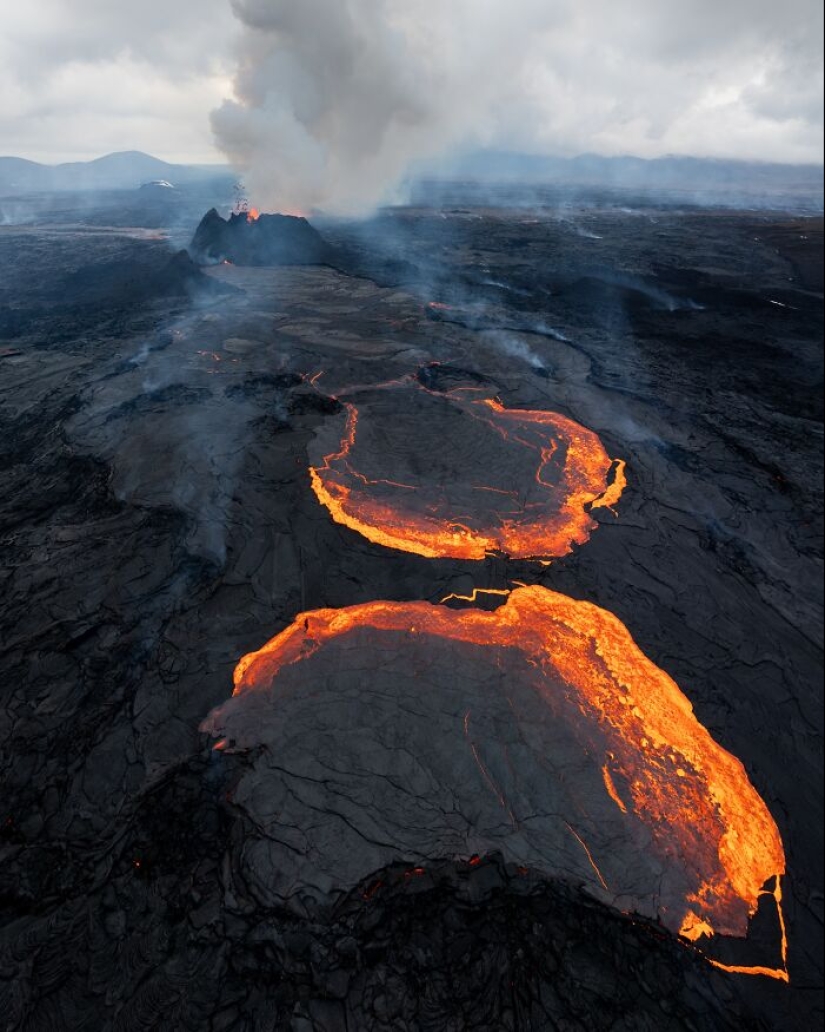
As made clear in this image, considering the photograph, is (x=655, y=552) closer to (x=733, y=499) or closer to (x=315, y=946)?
(x=733, y=499)

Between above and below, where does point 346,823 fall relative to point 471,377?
below

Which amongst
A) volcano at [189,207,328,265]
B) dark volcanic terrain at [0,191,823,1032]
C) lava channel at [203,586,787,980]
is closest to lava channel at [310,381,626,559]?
dark volcanic terrain at [0,191,823,1032]

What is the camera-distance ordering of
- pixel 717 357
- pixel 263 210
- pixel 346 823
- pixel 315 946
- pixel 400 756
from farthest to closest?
pixel 263 210 < pixel 717 357 < pixel 400 756 < pixel 346 823 < pixel 315 946

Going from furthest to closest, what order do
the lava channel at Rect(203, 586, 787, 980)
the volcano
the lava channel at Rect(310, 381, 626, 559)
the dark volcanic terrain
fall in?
the volcano
the lava channel at Rect(310, 381, 626, 559)
the lava channel at Rect(203, 586, 787, 980)
the dark volcanic terrain

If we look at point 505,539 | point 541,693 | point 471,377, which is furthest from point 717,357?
point 541,693

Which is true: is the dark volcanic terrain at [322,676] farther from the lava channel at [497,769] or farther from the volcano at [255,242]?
the volcano at [255,242]

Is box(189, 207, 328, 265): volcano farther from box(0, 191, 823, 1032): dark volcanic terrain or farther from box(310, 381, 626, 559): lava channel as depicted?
box(310, 381, 626, 559): lava channel
